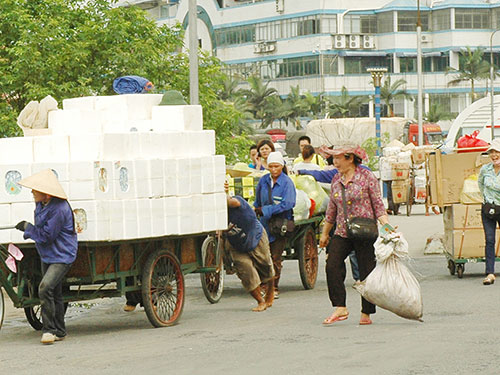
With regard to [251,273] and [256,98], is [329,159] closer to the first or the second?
[251,273]

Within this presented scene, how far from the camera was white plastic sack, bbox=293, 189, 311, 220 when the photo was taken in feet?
51.0

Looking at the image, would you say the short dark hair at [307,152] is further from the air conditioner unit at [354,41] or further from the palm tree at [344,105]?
the air conditioner unit at [354,41]

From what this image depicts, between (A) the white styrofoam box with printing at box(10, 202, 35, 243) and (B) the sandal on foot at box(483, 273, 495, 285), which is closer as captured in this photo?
(A) the white styrofoam box with printing at box(10, 202, 35, 243)

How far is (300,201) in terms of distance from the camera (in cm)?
1561

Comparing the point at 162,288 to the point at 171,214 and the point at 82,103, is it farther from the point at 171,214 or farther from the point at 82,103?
the point at 82,103

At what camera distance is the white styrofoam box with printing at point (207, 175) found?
12357 mm

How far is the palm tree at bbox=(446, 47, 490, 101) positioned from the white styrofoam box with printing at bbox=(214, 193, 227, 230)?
88.5m

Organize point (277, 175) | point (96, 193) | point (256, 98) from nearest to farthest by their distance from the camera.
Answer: point (96, 193)
point (277, 175)
point (256, 98)

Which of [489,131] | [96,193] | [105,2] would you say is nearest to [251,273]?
[96,193]

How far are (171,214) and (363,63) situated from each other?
90.5m

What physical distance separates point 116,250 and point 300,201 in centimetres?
446

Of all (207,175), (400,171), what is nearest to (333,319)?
(207,175)

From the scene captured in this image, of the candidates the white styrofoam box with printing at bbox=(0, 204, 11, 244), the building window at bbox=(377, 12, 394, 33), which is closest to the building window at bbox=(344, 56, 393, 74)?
the building window at bbox=(377, 12, 394, 33)

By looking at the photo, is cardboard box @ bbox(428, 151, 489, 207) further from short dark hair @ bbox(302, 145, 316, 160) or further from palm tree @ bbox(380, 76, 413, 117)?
palm tree @ bbox(380, 76, 413, 117)
